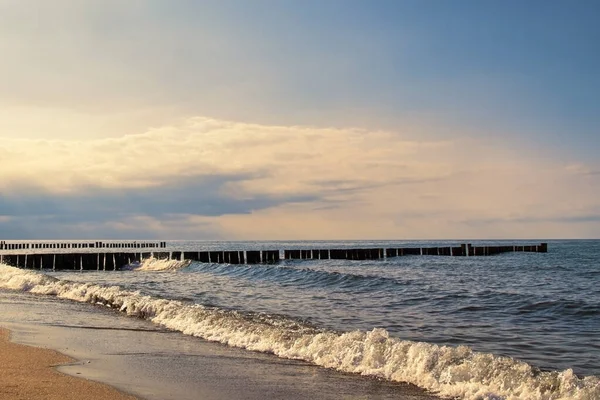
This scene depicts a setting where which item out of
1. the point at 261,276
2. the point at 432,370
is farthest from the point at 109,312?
the point at 261,276

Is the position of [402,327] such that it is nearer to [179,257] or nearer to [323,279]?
[323,279]

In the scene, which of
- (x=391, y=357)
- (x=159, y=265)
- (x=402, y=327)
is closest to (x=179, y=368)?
(x=391, y=357)

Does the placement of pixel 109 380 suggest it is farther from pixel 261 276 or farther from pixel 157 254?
pixel 157 254

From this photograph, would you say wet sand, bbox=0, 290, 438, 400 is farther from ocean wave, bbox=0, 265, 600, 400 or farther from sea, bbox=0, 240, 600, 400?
sea, bbox=0, 240, 600, 400

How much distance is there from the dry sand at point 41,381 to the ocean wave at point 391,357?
11.1 ft

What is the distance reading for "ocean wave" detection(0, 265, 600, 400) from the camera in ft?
22.8

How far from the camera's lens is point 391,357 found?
855 centimetres

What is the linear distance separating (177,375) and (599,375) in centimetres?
567

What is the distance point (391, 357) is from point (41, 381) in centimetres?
469

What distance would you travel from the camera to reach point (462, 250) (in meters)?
63.7

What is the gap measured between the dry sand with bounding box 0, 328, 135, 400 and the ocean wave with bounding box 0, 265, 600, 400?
3.37 metres

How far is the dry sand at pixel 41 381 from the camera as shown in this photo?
20.5 ft

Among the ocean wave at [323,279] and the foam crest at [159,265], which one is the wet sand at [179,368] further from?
the foam crest at [159,265]

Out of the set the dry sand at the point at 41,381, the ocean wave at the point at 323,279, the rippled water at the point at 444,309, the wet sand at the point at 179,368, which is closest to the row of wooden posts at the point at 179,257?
the ocean wave at the point at 323,279
